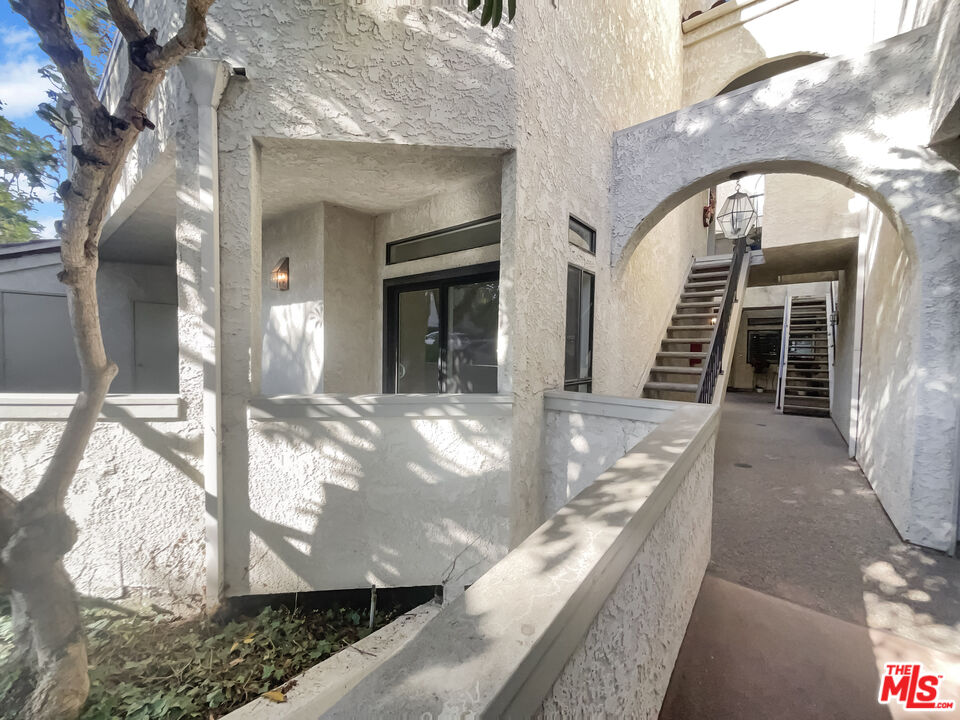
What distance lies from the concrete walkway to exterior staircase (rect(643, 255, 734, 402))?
1998mm

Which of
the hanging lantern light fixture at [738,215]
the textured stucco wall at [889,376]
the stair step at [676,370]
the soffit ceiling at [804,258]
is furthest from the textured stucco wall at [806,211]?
the stair step at [676,370]

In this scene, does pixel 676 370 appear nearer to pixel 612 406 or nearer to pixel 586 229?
pixel 586 229

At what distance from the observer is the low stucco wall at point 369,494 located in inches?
125

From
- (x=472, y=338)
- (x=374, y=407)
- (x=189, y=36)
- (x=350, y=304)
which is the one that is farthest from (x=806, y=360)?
(x=189, y=36)

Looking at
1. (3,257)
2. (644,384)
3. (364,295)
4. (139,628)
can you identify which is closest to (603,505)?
(139,628)

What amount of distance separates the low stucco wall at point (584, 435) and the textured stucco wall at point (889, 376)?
219 centimetres

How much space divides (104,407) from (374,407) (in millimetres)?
1969

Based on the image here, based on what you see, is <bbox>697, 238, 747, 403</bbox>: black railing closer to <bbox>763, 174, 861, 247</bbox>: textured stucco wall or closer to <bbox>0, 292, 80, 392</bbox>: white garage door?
<bbox>763, 174, 861, 247</bbox>: textured stucco wall

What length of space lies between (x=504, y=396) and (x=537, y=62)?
3038 mm

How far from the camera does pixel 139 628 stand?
2.98 m

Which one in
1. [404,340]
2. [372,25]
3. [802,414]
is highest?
[372,25]

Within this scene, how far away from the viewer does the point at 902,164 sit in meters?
3.18

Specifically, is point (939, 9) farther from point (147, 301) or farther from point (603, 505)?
point (147, 301)

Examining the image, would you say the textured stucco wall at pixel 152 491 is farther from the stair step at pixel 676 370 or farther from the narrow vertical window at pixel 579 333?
the stair step at pixel 676 370
